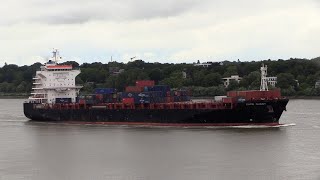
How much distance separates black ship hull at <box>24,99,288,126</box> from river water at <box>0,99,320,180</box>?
185cm

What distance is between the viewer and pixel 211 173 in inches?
1121

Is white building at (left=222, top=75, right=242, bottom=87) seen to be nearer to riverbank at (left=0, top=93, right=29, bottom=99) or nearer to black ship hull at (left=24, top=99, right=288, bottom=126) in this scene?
riverbank at (left=0, top=93, right=29, bottom=99)

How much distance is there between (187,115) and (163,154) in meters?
16.1

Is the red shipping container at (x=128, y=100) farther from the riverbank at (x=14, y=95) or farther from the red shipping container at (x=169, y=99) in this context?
the riverbank at (x=14, y=95)

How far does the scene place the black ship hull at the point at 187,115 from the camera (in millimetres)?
47812

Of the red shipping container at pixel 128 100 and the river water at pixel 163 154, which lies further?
the red shipping container at pixel 128 100

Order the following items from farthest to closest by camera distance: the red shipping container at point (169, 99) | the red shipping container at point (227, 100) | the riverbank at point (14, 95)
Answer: the riverbank at point (14, 95)
the red shipping container at point (169, 99)
the red shipping container at point (227, 100)

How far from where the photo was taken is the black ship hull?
47.8 meters

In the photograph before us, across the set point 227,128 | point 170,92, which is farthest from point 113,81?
point 227,128

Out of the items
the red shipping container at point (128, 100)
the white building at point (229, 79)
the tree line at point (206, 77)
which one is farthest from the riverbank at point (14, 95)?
the red shipping container at point (128, 100)

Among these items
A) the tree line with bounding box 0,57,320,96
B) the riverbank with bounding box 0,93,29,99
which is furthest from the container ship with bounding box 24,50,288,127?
the riverbank with bounding box 0,93,29,99

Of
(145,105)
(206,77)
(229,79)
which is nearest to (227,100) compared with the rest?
(145,105)

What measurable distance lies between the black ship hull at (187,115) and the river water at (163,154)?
1849 mm

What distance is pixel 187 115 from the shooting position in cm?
5047
